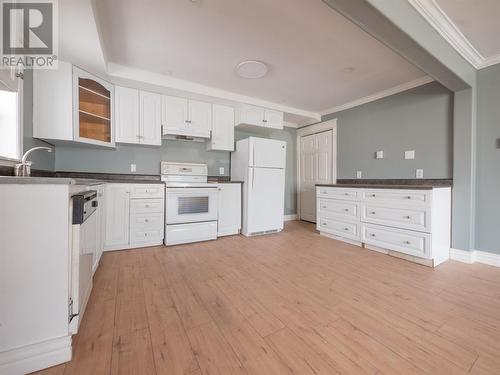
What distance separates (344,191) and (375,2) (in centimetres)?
232

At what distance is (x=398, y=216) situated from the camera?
2.60 m

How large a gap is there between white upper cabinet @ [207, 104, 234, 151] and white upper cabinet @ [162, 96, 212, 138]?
11 centimetres

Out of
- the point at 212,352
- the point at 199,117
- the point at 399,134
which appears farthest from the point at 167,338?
the point at 399,134

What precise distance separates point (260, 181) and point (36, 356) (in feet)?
9.90

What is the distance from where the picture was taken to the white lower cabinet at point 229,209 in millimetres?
3455

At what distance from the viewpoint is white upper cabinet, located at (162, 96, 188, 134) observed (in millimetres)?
3223

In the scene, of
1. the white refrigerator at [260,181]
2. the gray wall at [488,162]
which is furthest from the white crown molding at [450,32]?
the white refrigerator at [260,181]

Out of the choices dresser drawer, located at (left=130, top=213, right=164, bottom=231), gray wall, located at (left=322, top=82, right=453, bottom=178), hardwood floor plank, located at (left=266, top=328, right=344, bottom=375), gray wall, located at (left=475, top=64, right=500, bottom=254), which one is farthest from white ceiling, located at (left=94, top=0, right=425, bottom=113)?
hardwood floor plank, located at (left=266, top=328, right=344, bottom=375)

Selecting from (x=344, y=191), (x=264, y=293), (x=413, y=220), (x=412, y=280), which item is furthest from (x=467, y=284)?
(x=264, y=293)

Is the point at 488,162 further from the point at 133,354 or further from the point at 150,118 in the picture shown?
the point at 150,118

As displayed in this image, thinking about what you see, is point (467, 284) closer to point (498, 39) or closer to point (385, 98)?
point (498, 39)

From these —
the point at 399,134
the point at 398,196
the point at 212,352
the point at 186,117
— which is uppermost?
the point at 186,117

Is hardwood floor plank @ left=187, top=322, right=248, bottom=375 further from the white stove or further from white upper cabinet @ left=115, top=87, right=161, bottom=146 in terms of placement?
white upper cabinet @ left=115, top=87, right=161, bottom=146

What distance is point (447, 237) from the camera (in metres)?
2.62
